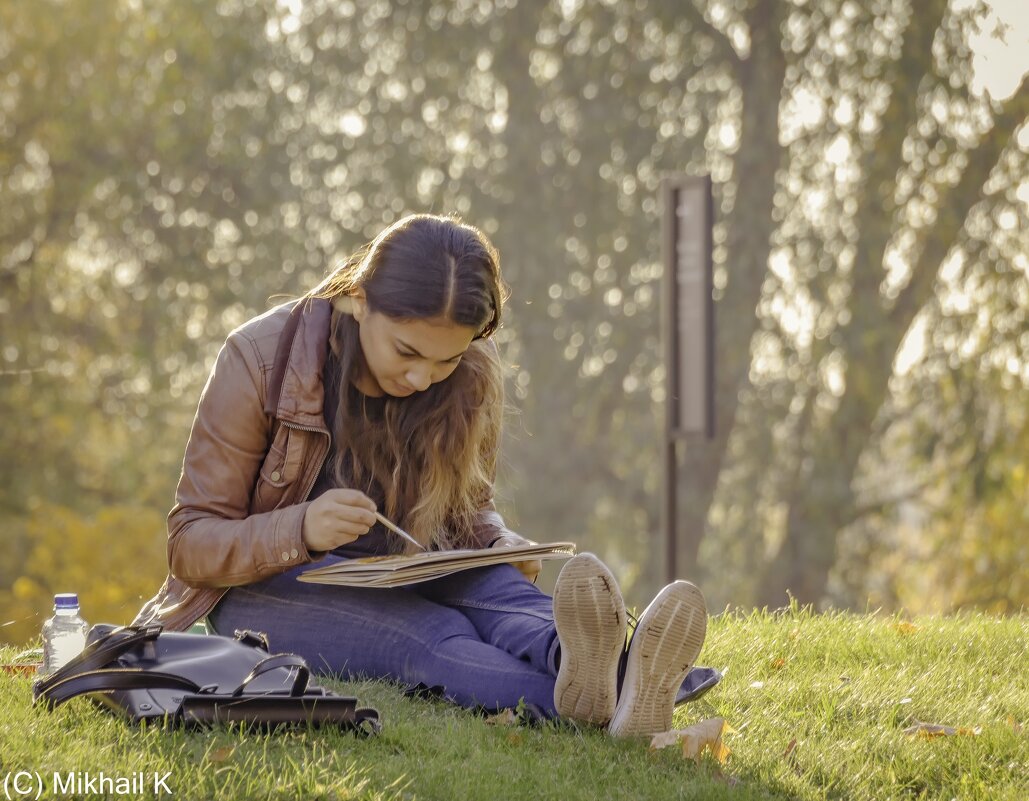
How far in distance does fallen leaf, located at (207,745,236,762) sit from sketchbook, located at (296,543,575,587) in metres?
0.61

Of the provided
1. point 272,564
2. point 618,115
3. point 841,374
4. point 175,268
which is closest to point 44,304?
point 175,268

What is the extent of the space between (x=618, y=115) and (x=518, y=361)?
2283 mm

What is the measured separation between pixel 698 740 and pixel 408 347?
3.93 feet

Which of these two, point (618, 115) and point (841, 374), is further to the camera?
point (618, 115)

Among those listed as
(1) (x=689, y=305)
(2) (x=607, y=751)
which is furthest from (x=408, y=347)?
(1) (x=689, y=305)

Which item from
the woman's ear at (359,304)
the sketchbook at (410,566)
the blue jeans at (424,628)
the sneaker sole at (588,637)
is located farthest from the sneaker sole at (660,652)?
the woman's ear at (359,304)

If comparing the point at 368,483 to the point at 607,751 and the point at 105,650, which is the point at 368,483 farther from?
the point at 607,751

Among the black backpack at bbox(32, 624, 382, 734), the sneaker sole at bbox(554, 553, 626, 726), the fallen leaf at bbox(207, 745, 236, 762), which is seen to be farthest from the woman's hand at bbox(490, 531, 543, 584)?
the fallen leaf at bbox(207, 745, 236, 762)

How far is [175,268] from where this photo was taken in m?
11.9

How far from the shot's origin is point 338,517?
10.1 feet

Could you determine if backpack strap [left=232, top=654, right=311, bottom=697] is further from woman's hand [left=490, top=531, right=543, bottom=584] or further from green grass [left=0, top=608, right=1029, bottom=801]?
woman's hand [left=490, top=531, right=543, bottom=584]

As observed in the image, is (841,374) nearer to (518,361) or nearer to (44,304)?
(518,361)

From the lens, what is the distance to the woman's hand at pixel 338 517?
3.07 m

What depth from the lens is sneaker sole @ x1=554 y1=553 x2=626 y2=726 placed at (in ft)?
8.81
